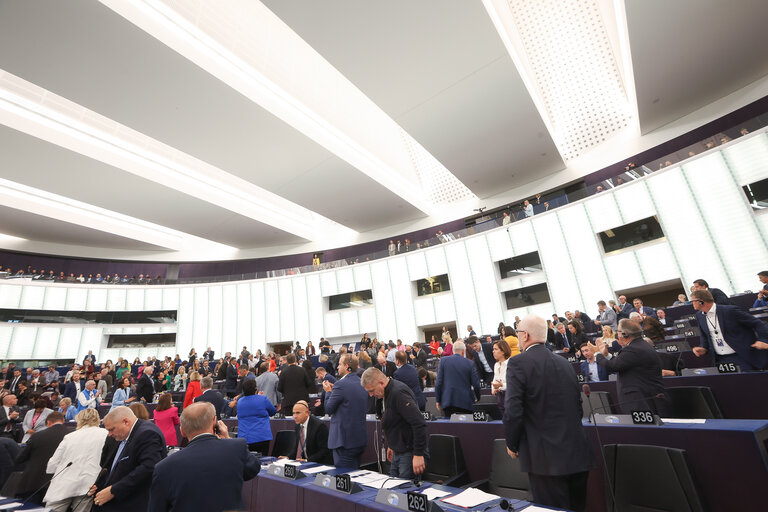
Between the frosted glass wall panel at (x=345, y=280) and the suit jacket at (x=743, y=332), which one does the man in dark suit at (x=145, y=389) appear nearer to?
the suit jacket at (x=743, y=332)

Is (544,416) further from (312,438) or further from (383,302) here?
(383,302)

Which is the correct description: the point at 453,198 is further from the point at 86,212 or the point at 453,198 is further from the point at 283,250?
the point at 86,212

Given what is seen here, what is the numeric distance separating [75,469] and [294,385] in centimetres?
310

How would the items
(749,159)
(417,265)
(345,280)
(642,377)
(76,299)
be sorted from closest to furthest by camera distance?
(642,377) → (749,159) → (417,265) → (76,299) → (345,280)

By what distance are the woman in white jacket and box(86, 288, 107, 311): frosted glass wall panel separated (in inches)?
843

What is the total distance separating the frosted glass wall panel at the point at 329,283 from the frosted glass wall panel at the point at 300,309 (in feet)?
3.55

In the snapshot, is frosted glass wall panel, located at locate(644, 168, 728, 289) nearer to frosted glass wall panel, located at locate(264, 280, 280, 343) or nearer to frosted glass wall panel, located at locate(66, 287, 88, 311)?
frosted glass wall panel, located at locate(264, 280, 280, 343)

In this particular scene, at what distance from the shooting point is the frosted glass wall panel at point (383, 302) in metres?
18.9

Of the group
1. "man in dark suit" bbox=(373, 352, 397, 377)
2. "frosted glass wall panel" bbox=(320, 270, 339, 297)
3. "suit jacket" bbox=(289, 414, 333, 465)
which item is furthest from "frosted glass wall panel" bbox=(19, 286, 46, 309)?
"suit jacket" bbox=(289, 414, 333, 465)

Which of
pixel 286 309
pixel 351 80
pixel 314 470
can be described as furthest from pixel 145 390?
pixel 286 309

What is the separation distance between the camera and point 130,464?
3.04 meters

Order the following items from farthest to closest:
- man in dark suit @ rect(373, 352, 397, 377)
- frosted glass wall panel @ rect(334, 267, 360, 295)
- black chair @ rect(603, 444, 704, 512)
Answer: frosted glass wall panel @ rect(334, 267, 360, 295) → man in dark suit @ rect(373, 352, 397, 377) → black chair @ rect(603, 444, 704, 512)

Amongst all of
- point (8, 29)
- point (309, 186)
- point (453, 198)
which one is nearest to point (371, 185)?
point (309, 186)

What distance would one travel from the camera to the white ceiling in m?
→ 9.02
